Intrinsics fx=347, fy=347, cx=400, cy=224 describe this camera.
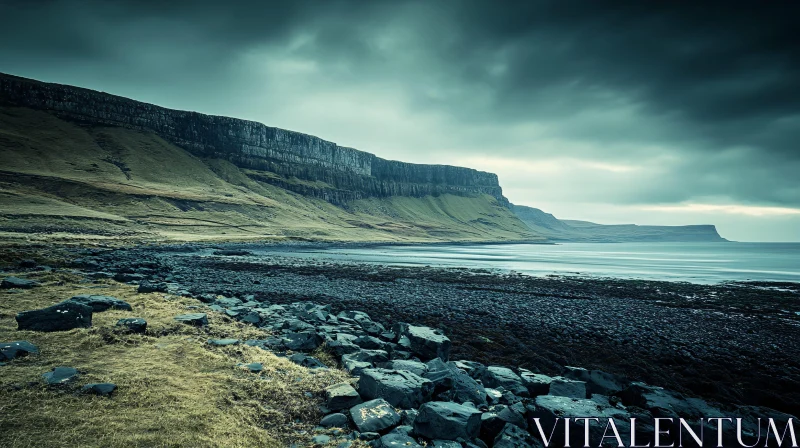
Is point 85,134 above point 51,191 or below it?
above

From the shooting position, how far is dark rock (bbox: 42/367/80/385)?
7273mm

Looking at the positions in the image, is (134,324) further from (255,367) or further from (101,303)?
(255,367)

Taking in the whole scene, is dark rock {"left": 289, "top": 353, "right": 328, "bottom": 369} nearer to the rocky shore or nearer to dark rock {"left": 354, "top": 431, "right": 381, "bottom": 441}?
Answer: the rocky shore

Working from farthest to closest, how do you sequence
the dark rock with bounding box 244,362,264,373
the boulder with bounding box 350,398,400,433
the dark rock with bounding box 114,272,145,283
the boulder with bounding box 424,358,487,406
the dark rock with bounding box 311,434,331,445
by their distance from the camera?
1. the dark rock with bounding box 114,272,145,283
2. the dark rock with bounding box 244,362,264,373
3. the boulder with bounding box 424,358,487,406
4. the boulder with bounding box 350,398,400,433
5. the dark rock with bounding box 311,434,331,445

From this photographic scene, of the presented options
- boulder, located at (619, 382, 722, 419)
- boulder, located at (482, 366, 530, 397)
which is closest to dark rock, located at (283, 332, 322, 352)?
boulder, located at (482, 366, 530, 397)

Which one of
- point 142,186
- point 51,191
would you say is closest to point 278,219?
point 142,186

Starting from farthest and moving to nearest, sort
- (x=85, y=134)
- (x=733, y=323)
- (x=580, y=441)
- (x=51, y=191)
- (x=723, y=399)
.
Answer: (x=85, y=134), (x=51, y=191), (x=733, y=323), (x=723, y=399), (x=580, y=441)

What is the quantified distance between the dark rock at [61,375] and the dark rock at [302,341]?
18.9ft

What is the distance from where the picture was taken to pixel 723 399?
12.0 metres

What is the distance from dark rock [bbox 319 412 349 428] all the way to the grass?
38cm

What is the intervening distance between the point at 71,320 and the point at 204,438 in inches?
325

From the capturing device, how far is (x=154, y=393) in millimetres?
7516

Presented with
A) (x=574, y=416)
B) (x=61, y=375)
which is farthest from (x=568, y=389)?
(x=61, y=375)

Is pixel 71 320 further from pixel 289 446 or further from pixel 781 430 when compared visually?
pixel 781 430
